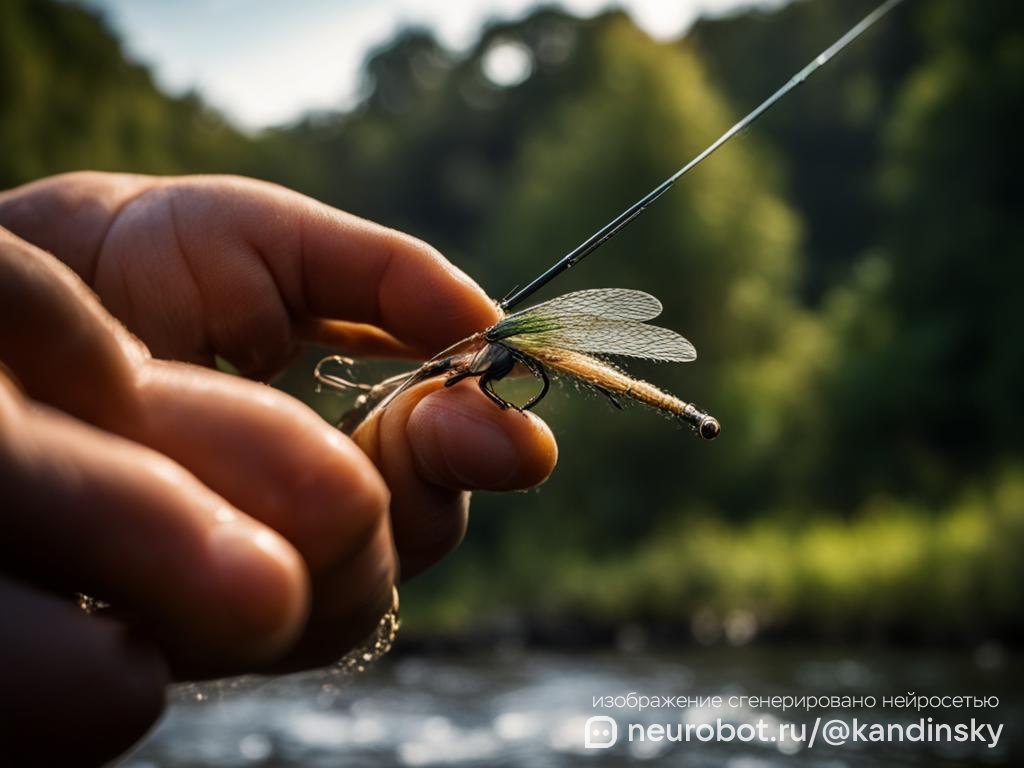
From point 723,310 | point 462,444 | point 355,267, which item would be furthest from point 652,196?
point 723,310

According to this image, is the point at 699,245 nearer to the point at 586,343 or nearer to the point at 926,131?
the point at 926,131

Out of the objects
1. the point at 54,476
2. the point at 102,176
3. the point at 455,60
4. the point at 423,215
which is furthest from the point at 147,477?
the point at 455,60

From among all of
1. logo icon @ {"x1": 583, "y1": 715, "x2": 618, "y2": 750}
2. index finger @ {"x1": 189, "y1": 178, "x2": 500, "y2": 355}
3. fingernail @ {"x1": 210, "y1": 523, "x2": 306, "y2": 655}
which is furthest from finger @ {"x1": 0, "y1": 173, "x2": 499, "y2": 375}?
logo icon @ {"x1": 583, "y1": 715, "x2": 618, "y2": 750}

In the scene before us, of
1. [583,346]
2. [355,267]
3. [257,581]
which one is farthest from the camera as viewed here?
[355,267]

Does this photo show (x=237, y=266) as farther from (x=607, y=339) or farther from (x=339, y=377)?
(x=607, y=339)

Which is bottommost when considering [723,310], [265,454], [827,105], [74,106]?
[265,454]

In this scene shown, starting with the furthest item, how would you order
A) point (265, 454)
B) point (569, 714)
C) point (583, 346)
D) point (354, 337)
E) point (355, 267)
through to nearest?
point (569, 714), point (354, 337), point (355, 267), point (583, 346), point (265, 454)

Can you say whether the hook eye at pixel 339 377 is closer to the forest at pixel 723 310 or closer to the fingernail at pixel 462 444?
the fingernail at pixel 462 444

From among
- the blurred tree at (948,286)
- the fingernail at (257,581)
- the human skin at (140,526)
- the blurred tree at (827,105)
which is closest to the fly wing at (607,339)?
the human skin at (140,526)
